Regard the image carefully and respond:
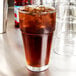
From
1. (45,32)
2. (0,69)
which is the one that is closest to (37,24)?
(45,32)

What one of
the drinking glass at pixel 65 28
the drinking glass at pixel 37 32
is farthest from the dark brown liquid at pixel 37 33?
the drinking glass at pixel 65 28

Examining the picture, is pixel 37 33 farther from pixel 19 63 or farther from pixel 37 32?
pixel 19 63

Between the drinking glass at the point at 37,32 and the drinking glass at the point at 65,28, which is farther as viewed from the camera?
the drinking glass at the point at 65,28

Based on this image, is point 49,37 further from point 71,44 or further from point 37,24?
point 71,44

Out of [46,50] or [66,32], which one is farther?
[66,32]

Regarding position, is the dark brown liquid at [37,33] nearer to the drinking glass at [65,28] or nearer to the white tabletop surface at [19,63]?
the white tabletop surface at [19,63]
